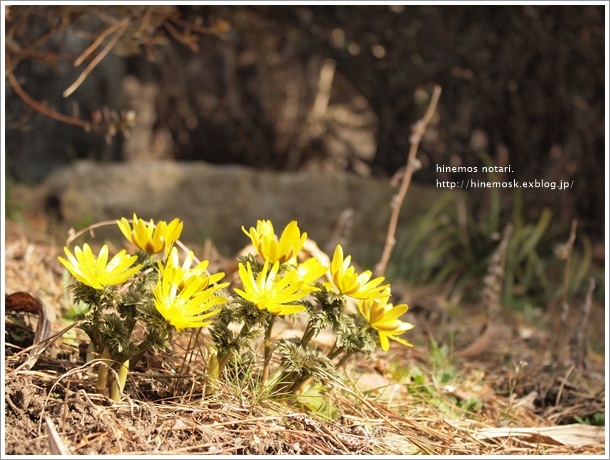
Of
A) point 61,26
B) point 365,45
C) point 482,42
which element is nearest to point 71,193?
point 61,26

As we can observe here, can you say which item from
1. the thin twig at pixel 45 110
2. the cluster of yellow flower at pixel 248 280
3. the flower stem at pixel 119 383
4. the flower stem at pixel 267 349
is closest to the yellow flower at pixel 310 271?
the cluster of yellow flower at pixel 248 280

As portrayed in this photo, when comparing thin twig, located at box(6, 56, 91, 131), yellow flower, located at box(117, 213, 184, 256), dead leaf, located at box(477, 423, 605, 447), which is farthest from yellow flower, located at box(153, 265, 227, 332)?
thin twig, located at box(6, 56, 91, 131)

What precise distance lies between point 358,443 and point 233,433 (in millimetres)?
274

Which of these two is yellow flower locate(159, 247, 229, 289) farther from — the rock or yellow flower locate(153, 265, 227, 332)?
the rock

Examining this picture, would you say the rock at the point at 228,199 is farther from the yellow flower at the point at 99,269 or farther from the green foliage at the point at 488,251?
the yellow flower at the point at 99,269

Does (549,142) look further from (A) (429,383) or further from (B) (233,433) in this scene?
(B) (233,433)

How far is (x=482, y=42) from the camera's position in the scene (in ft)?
13.7

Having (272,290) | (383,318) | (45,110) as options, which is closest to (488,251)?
(45,110)

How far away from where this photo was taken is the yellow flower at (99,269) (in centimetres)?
158

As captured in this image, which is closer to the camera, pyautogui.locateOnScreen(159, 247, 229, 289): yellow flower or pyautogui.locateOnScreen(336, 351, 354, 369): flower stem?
pyautogui.locateOnScreen(159, 247, 229, 289): yellow flower

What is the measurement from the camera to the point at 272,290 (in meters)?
1.61

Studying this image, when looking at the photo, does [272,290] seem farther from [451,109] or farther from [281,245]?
[451,109]

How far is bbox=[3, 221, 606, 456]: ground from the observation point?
1563 mm

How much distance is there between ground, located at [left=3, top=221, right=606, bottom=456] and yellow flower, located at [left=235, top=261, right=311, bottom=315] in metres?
0.26
